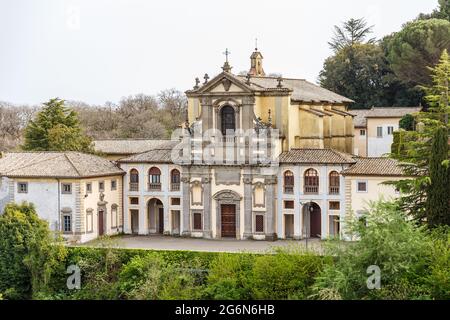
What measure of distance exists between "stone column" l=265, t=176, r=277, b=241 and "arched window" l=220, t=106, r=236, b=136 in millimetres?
3419

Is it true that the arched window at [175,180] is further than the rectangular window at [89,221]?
Yes

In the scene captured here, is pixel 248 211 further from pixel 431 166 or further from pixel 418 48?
pixel 418 48

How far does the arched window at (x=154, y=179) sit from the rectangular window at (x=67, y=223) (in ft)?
16.7

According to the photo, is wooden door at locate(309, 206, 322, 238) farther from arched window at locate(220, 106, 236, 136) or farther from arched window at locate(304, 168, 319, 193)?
arched window at locate(220, 106, 236, 136)

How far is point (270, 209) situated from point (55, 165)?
11.1 meters

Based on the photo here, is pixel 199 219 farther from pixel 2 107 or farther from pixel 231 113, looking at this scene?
pixel 2 107

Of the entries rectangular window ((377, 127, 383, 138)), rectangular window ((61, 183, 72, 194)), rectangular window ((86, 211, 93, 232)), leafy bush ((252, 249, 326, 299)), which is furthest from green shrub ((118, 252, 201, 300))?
rectangular window ((377, 127, 383, 138))

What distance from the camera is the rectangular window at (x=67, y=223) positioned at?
4984cm

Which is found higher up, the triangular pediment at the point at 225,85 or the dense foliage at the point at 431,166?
the triangular pediment at the point at 225,85

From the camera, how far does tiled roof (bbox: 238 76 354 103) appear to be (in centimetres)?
5344

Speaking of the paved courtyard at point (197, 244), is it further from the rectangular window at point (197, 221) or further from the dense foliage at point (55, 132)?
the dense foliage at point (55, 132)

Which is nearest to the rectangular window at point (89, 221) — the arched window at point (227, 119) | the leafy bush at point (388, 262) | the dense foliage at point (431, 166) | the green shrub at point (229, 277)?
the arched window at point (227, 119)

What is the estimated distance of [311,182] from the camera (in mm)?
50094
